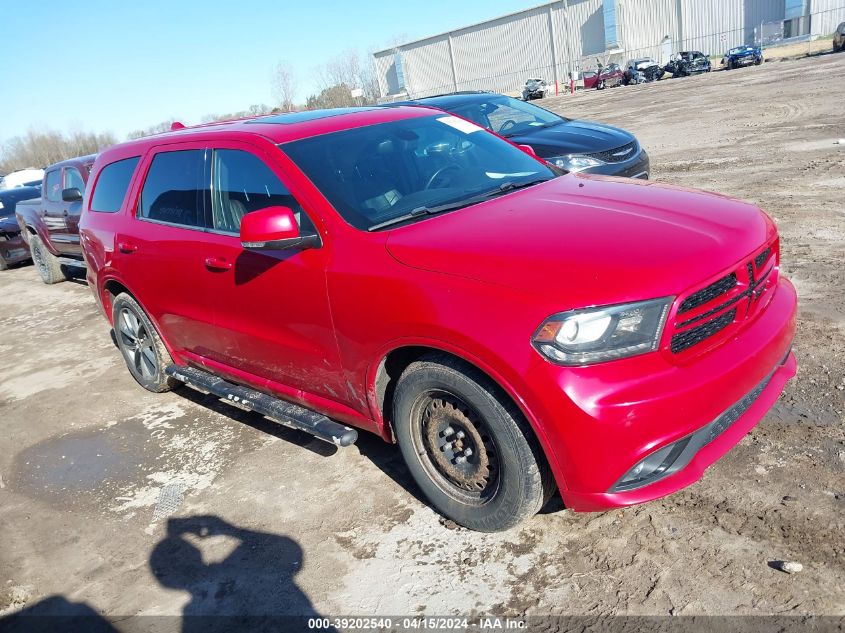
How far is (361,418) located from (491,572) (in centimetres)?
102

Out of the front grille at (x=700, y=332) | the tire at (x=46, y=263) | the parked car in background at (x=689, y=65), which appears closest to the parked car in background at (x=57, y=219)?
the tire at (x=46, y=263)

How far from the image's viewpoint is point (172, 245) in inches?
178

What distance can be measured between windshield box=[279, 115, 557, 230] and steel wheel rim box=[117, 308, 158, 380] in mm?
2380

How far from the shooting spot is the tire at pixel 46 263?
11.1m

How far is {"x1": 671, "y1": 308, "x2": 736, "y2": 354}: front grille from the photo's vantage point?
2.71 m

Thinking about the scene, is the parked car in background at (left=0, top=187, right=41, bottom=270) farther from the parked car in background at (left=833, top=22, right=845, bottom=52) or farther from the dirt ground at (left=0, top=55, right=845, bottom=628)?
the parked car in background at (left=833, top=22, right=845, bottom=52)

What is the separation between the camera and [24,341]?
8.30 m

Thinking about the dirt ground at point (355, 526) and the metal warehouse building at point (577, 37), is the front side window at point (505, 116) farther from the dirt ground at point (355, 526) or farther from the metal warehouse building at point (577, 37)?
the metal warehouse building at point (577, 37)

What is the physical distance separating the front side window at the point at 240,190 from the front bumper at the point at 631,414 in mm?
1690

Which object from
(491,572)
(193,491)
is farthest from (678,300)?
(193,491)

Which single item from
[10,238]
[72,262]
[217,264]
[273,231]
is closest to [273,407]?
[217,264]

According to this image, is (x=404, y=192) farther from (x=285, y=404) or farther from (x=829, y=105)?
(x=829, y=105)

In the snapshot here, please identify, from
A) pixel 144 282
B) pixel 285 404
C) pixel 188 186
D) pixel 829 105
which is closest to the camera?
pixel 285 404

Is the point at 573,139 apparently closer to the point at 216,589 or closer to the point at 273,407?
the point at 273,407
